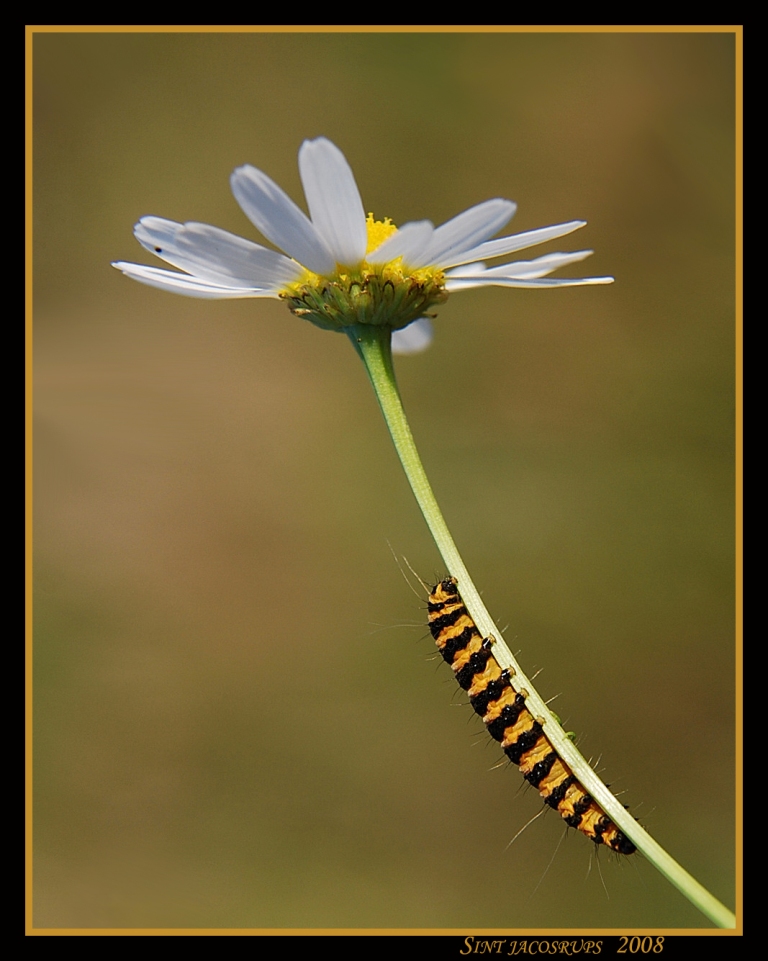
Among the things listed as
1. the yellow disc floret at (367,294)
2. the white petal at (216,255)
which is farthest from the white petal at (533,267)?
the white petal at (216,255)

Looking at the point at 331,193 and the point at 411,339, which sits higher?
the point at 331,193

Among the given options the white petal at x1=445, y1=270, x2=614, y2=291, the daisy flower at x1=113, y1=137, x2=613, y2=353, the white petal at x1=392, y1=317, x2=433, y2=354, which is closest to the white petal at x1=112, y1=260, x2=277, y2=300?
the daisy flower at x1=113, y1=137, x2=613, y2=353

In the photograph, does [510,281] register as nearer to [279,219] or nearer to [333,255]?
[333,255]

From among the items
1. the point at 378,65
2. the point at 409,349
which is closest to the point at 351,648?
the point at 409,349

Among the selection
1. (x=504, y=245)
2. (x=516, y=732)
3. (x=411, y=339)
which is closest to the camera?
(x=504, y=245)

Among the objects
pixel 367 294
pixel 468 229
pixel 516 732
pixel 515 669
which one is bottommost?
pixel 516 732

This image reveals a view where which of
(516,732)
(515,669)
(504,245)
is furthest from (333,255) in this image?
(516,732)

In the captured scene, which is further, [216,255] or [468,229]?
[216,255]
